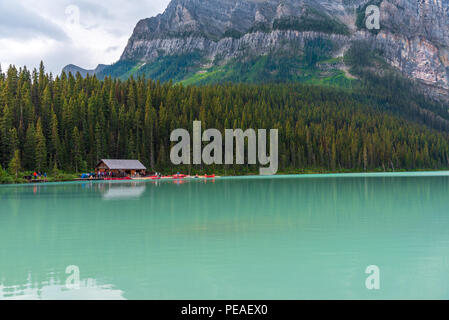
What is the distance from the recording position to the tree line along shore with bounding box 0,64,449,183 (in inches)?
4075

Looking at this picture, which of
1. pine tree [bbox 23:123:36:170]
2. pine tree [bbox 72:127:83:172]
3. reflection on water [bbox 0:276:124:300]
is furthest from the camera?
pine tree [bbox 72:127:83:172]

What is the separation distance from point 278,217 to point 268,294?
1620 centimetres

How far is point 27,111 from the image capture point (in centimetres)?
10900

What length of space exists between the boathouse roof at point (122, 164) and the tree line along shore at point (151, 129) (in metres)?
6.58

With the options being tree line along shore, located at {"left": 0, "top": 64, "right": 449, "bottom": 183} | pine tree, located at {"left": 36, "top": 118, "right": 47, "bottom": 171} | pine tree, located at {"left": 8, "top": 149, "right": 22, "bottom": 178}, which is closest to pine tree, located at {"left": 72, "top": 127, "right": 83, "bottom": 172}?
tree line along shore, located at {"left": 0, "top": 64, "right": 449, "bottom": 183}

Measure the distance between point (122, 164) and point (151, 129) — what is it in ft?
70.0

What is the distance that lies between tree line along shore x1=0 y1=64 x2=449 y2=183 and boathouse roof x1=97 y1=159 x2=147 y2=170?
6583 mm

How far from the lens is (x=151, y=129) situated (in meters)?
127

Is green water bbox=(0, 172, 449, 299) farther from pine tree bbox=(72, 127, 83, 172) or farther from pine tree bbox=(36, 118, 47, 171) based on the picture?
pine tree bbox=(72, 127, 83, 172)

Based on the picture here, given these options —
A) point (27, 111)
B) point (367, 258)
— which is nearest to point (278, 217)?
point (367, 258)

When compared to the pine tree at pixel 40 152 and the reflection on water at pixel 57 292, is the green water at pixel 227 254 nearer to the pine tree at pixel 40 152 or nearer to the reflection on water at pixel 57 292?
the reflection on water at pixel 57 292

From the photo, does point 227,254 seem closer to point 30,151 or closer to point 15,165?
point 15,165
